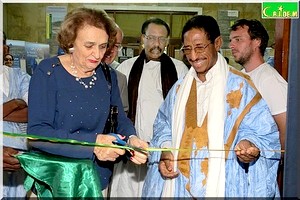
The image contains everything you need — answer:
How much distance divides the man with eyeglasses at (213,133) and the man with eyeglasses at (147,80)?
7 centimetres

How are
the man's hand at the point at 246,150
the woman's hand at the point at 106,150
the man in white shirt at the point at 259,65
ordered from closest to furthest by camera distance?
the woman's hand at the point at 106,150, the man's hand at the point at 246,150, the man in white shirt at the point at 259,65

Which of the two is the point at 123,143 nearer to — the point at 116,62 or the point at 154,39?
the point at 116,62

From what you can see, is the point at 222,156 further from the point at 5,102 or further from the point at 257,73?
the point at 5,102

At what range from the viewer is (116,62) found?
1.52 metres

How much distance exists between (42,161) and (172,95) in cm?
52

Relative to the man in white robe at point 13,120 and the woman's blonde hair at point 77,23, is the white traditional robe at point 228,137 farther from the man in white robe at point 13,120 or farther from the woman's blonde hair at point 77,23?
the man in white robe at point 13,120

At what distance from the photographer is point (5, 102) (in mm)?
1536

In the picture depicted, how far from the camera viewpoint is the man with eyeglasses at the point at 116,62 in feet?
4.85

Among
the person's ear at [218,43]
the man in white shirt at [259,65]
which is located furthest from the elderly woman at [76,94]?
the man in white shirt at [259,65]

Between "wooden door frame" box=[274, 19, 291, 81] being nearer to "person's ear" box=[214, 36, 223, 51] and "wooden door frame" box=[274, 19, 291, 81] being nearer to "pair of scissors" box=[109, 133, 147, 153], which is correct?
"person's ear" box=[214, 36, 223, 51]

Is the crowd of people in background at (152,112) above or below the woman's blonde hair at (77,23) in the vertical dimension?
below

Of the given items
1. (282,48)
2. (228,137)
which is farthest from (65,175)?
(282,48)

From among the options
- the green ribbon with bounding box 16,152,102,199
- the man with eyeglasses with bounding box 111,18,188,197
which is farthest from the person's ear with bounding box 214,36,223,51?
the green ribbon with bounding box 16,152,102,199

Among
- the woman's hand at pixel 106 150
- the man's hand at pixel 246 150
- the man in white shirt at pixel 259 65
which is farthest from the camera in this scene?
the man in white shirt at pixel 259 65
